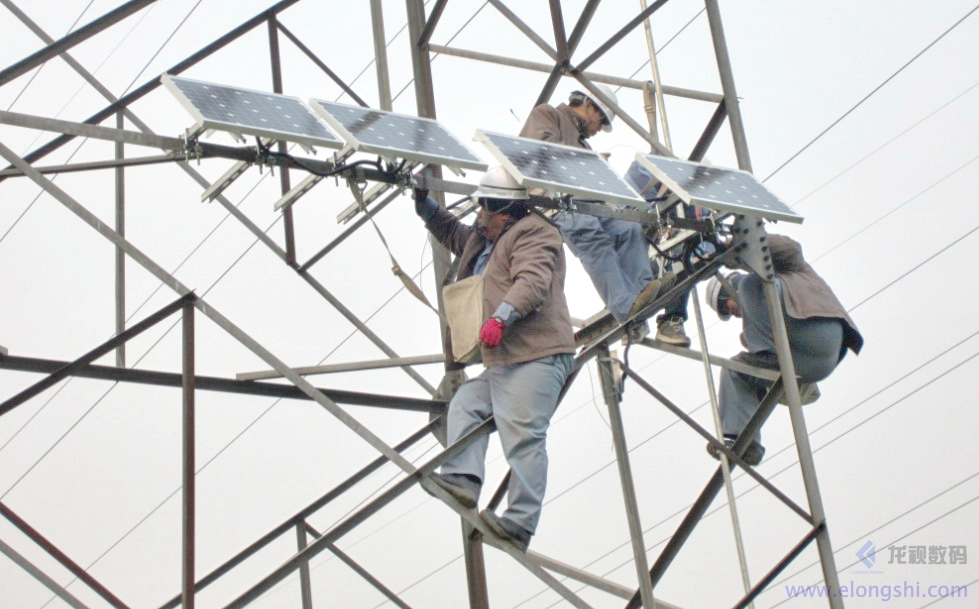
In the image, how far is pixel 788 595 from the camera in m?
16.4

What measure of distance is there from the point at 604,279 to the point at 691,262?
0.58m

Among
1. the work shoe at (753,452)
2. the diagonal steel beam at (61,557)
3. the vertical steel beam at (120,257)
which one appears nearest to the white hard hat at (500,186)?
the work shoe at (753,452)

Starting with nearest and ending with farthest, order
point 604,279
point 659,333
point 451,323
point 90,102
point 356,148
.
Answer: point 356,148 → point 451,323 → point 604,279 → point 659,333 → point 90,102

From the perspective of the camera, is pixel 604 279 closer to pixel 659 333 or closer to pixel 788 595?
pixel 659 333

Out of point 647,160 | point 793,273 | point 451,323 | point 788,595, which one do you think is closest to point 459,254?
point 451,323

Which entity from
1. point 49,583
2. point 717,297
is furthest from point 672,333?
point 49,583

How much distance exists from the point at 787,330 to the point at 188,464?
4041 mm

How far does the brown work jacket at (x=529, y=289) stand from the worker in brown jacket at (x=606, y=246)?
2.14 ft

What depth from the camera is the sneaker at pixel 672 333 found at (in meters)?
11.2

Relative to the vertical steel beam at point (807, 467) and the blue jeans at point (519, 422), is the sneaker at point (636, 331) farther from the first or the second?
the blue jeans at point (519, 422)

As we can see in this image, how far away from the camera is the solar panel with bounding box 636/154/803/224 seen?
9.63 m

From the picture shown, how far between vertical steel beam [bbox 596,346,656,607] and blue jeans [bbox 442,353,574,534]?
62 cm

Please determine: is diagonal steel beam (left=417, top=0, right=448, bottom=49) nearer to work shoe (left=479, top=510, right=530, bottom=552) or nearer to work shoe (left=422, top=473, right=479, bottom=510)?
work shoe (left=422, top=473, right=479, bottom=510)

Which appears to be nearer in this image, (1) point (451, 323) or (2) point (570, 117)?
(1) point (451, 323)
